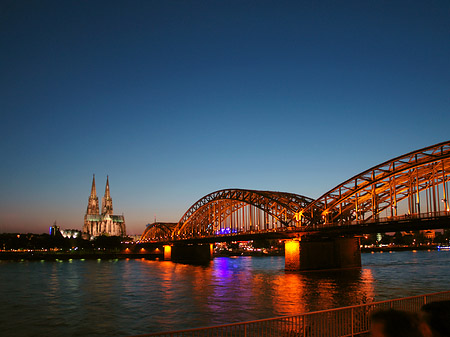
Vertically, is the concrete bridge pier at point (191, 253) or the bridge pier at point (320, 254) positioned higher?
the bridge pier at point (320, 254)

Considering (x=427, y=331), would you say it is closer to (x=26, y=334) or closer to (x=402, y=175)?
(x=26, y=334)

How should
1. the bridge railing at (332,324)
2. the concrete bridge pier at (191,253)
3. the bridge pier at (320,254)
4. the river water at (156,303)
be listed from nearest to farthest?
the bridge railing at (332,324) → the river water at (156,303) → the bridge pier at (320,254) → the concrete bridge pier at (191,253)

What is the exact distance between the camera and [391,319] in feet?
21.8

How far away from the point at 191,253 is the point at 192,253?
2.03ft

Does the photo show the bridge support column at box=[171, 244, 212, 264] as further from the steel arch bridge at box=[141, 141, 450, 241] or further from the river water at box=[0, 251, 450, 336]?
the river water at box=[0, 251, 450, 336]

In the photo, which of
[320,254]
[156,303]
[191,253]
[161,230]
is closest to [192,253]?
[191,253]

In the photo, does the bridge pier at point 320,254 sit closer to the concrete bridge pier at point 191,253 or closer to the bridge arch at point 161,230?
the concrete bridge pier at point 191,253

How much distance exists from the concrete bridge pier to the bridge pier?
190 feet

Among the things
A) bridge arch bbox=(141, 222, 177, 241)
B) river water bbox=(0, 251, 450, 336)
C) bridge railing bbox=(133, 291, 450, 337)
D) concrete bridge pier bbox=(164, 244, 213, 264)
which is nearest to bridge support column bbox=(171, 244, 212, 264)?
concrete bridge pier bbox=(164, 244, 213, 264)

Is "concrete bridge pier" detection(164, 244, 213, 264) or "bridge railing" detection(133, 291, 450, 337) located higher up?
"bridge railing" detection(133, 291, 450, 337)

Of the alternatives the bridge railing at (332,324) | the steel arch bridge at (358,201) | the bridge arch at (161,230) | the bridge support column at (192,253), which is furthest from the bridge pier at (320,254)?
the bridge arch at (161,230)

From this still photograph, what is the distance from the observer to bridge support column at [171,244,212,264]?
132 meters

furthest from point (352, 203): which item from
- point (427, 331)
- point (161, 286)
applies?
point (427, 331)

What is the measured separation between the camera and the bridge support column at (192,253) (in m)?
132
